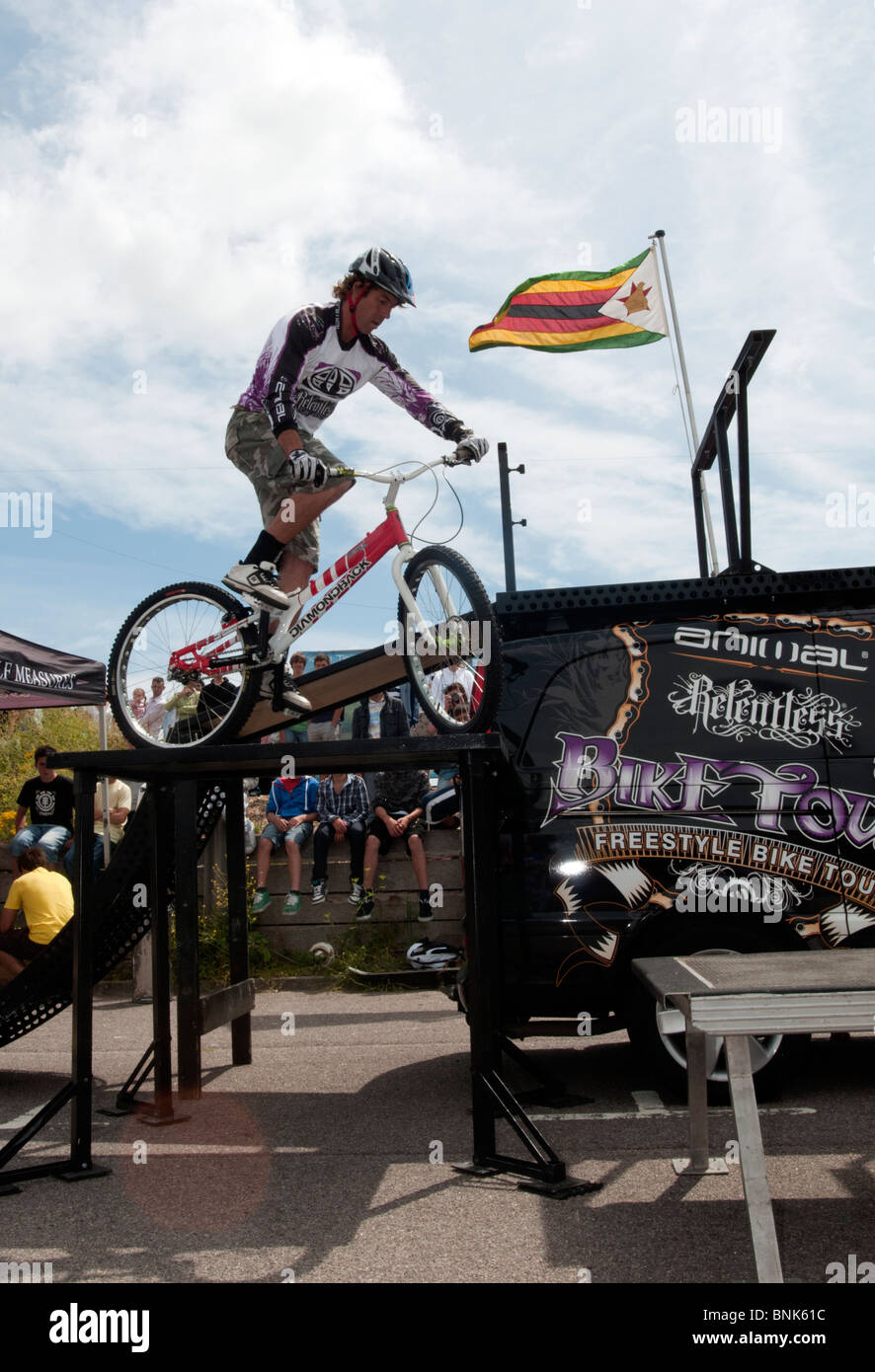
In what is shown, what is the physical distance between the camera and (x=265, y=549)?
19.0 ft

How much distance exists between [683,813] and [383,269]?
9.87 feet

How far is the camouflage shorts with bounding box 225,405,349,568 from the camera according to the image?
5820mm

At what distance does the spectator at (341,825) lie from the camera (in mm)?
10125

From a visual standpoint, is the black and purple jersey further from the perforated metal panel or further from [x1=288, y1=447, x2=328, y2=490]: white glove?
the perforated metal panel

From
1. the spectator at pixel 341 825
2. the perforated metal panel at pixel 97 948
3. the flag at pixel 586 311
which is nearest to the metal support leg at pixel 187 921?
the perforated metal panel at pixel 97 948

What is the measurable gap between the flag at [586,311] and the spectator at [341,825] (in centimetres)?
651

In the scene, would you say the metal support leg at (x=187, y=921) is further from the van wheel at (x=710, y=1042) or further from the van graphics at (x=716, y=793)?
the van wheel at (x=710, y=1042)

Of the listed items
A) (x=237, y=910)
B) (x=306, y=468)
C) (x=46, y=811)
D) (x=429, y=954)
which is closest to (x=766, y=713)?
(x=306, y=468)

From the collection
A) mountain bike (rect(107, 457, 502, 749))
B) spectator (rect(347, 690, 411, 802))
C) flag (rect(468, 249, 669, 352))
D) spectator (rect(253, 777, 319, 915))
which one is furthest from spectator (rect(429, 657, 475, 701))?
flag (rect(468, 249, 669, 352))

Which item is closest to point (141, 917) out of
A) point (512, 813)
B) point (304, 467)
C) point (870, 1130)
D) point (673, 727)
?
point (512, 813)

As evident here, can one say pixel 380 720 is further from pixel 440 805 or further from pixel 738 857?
pixel 738 857

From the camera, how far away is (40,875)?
7332 millimetres

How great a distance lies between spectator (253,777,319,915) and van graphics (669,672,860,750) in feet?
17.5

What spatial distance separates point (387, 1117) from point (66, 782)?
6.82 metres
